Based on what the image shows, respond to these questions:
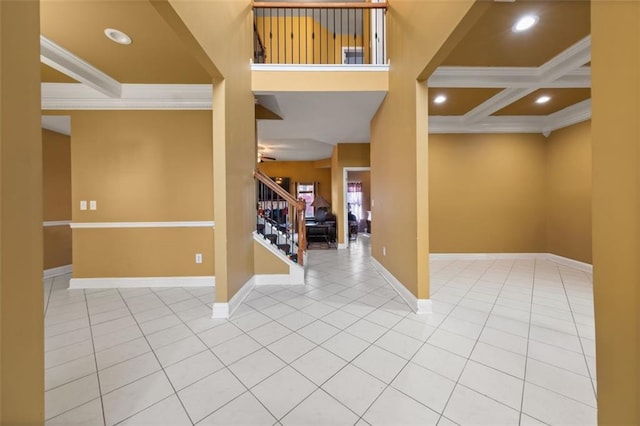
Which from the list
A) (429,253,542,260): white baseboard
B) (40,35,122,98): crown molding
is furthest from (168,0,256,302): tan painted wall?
(429,253,542,260): white baseboard

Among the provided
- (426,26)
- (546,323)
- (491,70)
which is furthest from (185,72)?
(546,323)

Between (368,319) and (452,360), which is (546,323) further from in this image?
(368,319)

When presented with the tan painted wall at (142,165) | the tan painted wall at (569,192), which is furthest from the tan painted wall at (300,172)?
the tan painted wall at (569,192)

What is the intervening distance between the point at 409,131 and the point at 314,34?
12.9 ft

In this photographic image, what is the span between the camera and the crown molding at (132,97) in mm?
3307

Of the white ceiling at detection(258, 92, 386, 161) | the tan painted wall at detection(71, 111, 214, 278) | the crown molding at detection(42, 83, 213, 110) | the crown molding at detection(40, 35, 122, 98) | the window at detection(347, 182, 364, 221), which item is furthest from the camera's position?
the window at detection(347, 182, 364, 221)

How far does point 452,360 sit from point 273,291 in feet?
7.19

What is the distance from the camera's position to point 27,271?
79 centimetres

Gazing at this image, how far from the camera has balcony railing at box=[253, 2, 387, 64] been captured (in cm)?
418

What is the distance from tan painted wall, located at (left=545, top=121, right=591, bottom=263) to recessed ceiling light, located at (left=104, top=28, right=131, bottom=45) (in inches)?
265

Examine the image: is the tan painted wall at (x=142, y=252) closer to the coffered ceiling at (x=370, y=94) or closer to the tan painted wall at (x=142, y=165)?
the tan painted wall at (x=142, y=165)

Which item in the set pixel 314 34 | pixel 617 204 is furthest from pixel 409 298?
pixel 314 34

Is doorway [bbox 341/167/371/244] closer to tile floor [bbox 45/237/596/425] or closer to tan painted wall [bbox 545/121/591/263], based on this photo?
tan painted wall [bbox 545/121/591/263]

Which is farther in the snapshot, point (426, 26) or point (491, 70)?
point (491, 70)
